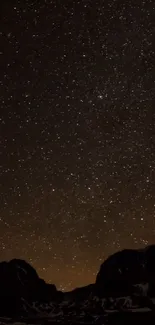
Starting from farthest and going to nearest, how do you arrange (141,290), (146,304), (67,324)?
(141,290), (146,304), (67,324)

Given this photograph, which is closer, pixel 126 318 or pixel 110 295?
pixel 126 318

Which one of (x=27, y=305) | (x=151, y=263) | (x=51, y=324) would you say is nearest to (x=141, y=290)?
(x=151, y=263)

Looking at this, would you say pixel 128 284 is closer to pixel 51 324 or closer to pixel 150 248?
pixel 150 248

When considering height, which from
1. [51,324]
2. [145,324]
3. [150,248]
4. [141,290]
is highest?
[150,248]

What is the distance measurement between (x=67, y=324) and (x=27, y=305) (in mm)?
108421

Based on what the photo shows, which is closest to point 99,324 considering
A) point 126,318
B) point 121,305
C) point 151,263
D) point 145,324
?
A: point 126,318

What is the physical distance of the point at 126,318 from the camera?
309ft

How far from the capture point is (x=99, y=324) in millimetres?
90062

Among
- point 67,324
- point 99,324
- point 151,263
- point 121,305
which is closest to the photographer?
point 99,324

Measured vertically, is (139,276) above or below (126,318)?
above

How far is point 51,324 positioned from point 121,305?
52177 millimetres

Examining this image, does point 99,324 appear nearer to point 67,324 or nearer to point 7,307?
point 67,324

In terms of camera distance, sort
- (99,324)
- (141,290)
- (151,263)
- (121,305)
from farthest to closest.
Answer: (151,263) → (141,290) → (121,305) → (99,324)

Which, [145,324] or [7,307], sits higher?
[7,307]
